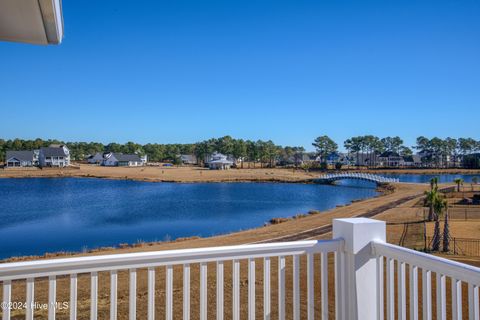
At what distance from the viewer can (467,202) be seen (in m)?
27.2

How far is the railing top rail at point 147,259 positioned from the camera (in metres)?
1.72

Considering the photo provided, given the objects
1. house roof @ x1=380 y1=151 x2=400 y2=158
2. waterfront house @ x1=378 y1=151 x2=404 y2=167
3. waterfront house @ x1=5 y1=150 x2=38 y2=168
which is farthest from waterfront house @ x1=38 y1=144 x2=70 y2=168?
house roof @ x1=380 y1=151 x2=400 y2=158

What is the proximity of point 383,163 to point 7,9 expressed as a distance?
4209 inches

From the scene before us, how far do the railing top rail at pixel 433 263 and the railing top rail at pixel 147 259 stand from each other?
249 millimetres

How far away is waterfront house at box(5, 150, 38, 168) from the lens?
76438 millimetres

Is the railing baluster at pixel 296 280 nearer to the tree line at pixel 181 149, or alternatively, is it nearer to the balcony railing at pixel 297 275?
the balcony railing at pixel 297 275

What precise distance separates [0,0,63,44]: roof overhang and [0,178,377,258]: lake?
52.7 ft

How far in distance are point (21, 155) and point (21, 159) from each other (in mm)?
794

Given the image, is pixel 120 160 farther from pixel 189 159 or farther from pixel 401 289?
pixel 401 289

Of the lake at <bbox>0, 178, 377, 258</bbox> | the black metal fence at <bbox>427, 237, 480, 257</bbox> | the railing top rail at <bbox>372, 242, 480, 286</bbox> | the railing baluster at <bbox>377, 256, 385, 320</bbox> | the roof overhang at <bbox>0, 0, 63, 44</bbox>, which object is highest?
the roof overhang at <bbox>0, 0, 63, 44</bbox>

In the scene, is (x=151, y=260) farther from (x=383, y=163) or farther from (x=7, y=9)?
(x=383, y=163)

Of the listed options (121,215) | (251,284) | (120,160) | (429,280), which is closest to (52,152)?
(120,160)

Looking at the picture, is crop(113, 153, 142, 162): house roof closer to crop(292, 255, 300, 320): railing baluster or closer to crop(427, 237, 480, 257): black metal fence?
crop(427, 237, 480, 257): black metal fence

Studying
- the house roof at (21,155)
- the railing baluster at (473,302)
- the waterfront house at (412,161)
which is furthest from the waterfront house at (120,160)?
the railing baluster at (473,302)
